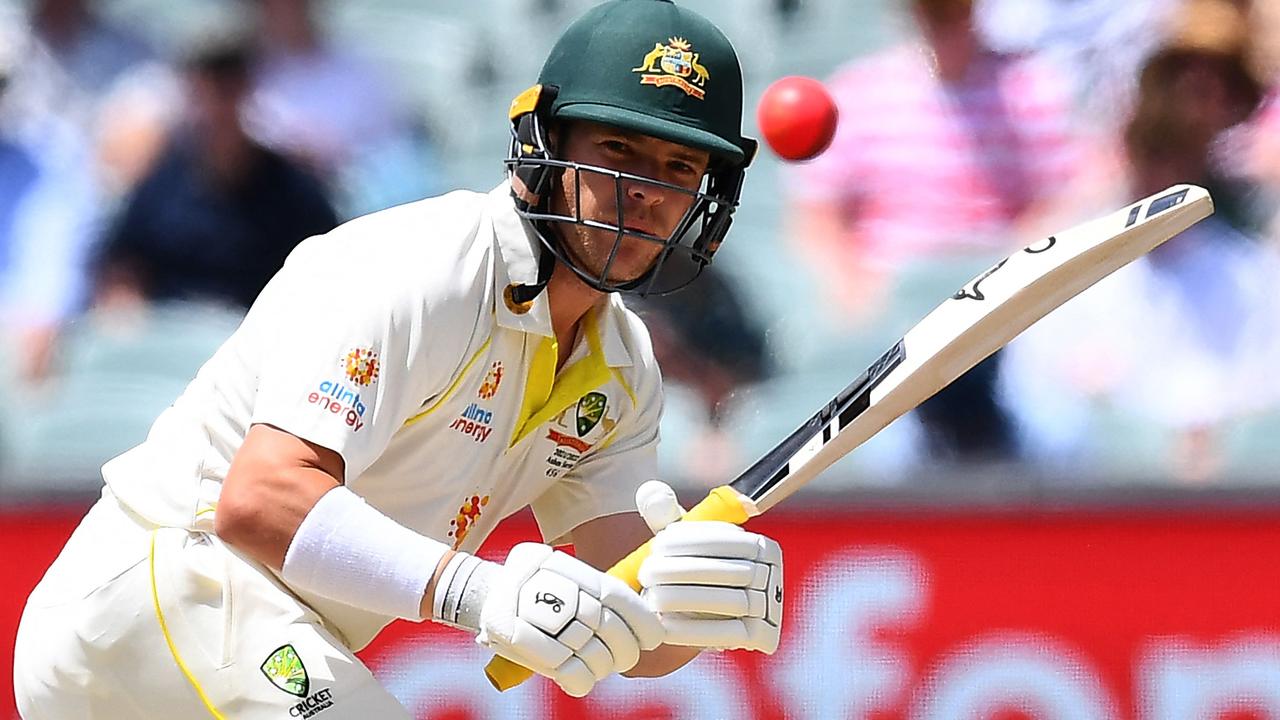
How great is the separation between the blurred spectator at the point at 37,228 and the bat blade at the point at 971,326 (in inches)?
108

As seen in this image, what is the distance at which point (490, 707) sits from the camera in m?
4.02

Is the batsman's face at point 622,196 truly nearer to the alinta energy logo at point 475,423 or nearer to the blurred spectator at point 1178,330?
the alinta energy logo at point 475,423

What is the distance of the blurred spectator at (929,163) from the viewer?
13.7ft

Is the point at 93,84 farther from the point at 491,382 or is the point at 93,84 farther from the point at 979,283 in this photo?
the point at 979,283

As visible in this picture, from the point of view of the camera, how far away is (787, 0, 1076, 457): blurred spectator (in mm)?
4172

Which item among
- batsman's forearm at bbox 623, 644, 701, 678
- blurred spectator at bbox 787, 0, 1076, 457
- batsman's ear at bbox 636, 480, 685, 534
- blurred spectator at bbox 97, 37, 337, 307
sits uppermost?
blurred spectator at bbox 787, 0, 1076, 457

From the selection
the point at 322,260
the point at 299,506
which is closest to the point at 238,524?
the point at 299,506

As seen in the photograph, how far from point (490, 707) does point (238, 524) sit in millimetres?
2203

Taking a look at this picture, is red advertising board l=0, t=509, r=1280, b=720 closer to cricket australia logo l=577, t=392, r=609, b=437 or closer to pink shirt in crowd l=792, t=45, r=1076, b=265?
pink shirt in crowd l=792, t=45, r=1076, b=265

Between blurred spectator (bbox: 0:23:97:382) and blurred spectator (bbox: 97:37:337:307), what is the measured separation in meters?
0.10

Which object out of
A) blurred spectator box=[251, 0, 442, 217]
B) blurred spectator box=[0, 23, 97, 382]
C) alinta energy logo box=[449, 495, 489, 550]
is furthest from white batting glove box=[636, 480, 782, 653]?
blurred spectator box=[0, 23, 97, 382]

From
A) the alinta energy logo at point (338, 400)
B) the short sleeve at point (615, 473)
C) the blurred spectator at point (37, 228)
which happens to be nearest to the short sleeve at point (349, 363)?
the alinta energy logo at point (338, 400)

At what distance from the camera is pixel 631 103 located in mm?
2166

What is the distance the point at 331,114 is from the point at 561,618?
2805 millimetres
